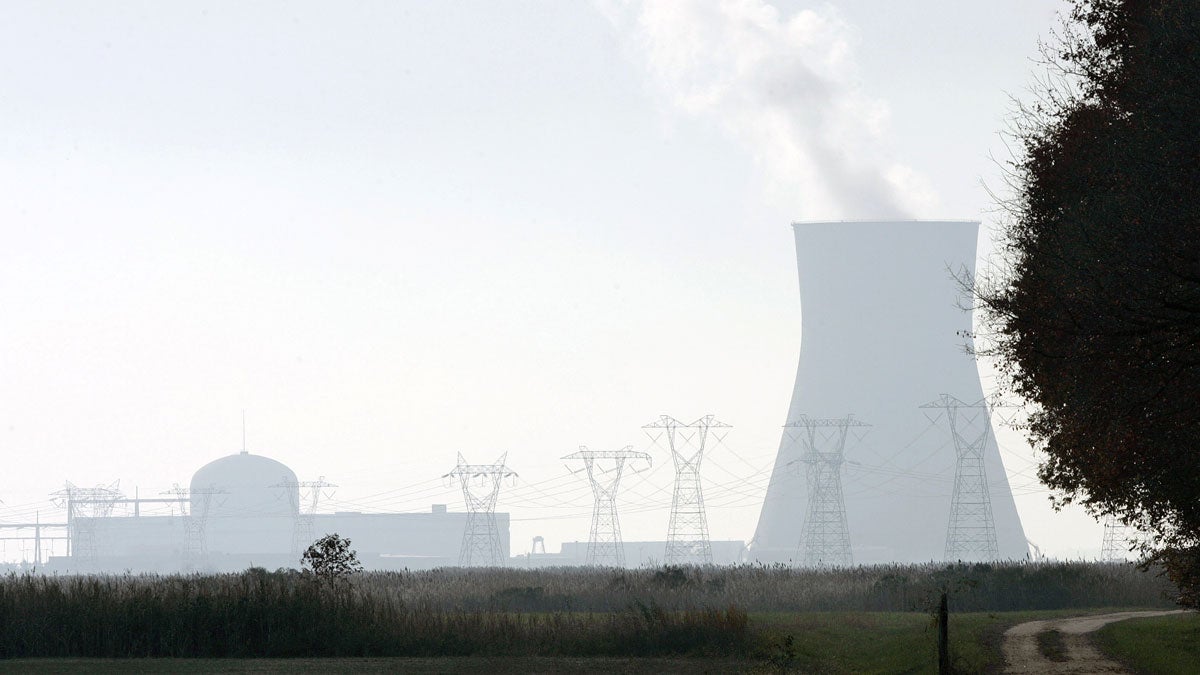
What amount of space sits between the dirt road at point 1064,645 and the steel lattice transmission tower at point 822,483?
40.0 metres

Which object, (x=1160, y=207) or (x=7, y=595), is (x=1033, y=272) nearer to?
(x=1160, y=207)

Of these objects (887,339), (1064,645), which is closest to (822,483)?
(887,339)

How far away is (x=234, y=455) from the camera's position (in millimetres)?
140000

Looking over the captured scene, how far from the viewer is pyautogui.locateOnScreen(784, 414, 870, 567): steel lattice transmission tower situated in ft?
205

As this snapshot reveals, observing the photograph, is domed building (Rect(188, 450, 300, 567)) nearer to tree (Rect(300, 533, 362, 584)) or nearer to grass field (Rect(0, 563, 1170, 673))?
tree (Rect(300, 533, 362, 584))

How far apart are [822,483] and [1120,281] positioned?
194 feet

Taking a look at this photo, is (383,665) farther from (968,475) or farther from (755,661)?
(968,475)

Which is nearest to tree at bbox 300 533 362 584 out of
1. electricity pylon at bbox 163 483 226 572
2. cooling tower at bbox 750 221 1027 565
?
cooling tower at bbox 750 221 1027 565

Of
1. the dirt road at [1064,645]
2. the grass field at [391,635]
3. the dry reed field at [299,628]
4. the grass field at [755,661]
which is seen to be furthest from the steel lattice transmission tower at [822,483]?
the dry reed field at [299,628]

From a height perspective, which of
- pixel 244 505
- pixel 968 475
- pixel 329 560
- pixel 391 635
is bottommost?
pixel 391 635

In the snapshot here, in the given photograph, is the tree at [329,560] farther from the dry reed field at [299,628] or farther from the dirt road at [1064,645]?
the dirt road at [1064,645]

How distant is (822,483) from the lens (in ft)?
233

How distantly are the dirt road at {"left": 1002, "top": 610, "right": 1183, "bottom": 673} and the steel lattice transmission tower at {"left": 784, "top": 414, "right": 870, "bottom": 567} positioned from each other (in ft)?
131

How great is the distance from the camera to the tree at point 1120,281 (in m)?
12.4
